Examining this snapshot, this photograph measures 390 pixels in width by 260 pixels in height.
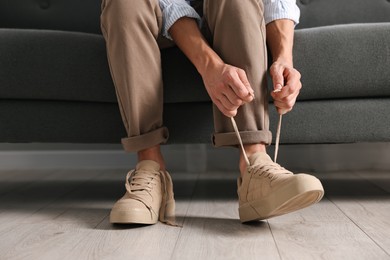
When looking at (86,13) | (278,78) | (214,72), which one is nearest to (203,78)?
(214,72)

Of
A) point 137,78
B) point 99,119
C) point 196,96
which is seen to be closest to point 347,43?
point 196,96

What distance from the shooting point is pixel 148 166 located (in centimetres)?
111

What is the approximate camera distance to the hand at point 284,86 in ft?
3.39

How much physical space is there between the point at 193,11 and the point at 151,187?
0.40m

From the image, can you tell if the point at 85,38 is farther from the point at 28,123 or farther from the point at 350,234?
the point at 350,234

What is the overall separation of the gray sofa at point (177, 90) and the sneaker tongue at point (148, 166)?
7.4 inches

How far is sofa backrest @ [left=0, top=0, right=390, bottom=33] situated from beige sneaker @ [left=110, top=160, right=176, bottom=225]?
950 millimetres

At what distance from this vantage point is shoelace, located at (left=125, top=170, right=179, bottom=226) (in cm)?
104

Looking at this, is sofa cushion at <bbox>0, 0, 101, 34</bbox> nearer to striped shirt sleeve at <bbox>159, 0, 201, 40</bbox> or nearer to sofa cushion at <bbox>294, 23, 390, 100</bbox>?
striped shirt sleeve at <bbox>159, 0, 201, 40</bbox>

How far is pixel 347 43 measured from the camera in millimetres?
1264

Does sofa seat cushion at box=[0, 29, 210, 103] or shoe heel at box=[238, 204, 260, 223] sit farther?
sofa seat cushion at box=[0, 29, 210, 103]

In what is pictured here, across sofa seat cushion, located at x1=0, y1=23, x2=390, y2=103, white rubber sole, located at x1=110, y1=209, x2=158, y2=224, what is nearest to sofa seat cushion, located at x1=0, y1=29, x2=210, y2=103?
sofa seat cushion, located at x1=0, y1=23, x2=390, y2=103

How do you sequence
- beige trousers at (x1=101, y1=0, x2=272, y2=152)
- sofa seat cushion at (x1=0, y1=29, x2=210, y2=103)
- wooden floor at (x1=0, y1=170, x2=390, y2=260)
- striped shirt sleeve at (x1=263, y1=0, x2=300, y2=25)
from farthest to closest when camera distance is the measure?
sofa seat cushion at (x1=0, y1=29, x2=210, y2=103) → striped shirt sleeve at (x1=263, y1=0, x2=300, y2=25) → beige trousers at (x1=101, y1=0, x2=272, y2=152) → wooden floor at (x1=0, y1=170, x2=390, y2=260)

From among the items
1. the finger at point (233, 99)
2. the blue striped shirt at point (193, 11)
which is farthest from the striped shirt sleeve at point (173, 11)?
the finger at point (233, 99)
